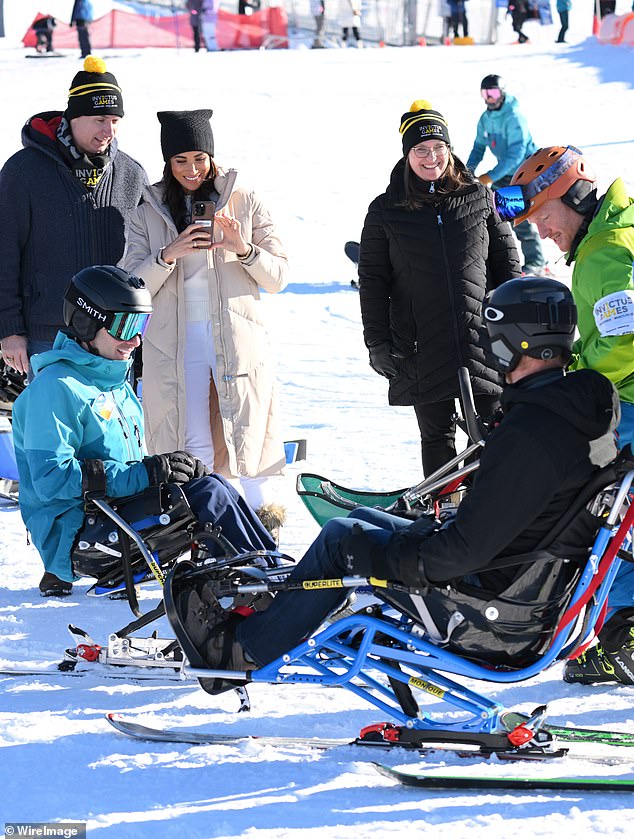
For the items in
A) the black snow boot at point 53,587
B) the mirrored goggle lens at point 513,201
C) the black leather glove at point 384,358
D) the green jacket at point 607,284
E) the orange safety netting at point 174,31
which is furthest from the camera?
the orange safety netting at point 174,31

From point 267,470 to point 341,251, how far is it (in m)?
9.53

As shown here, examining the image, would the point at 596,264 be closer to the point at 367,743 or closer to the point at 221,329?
the point at 367,743

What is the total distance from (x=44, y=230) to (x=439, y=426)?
6.34ft

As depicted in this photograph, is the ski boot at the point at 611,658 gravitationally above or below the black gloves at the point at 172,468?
below

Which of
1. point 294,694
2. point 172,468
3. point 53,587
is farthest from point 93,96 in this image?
point 294,694

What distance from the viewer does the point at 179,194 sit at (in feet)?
17.0

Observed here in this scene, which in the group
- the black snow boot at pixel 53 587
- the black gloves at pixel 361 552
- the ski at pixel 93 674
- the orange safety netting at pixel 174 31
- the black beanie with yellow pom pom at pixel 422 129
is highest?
the orange safety netting at pixel 174 31

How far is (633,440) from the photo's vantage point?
3955 millimetres

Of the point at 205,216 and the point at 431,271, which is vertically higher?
the point at 205,216

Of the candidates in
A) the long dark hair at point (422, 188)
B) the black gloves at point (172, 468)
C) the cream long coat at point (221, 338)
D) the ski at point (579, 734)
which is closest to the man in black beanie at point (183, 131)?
the cream long coat at point (221, 338)

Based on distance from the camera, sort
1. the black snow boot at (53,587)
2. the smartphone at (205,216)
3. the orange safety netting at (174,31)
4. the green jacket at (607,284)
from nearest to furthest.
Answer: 1. the green jacket at (607,284)
2. the smartphone at (205,216)
3. the black snow boot at (53,587)
4. the orange safety netting at (174,31)

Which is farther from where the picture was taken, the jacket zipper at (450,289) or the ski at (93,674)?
the jacket zipper at (450,289)

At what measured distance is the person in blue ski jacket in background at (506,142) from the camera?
11.3m

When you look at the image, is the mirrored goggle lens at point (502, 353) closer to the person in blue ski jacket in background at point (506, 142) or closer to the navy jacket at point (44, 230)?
the navy jacket at point (44, 230)
